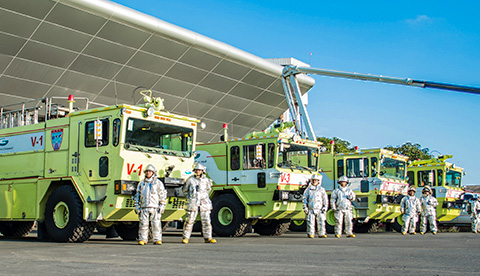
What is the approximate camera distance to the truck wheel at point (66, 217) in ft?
37.2

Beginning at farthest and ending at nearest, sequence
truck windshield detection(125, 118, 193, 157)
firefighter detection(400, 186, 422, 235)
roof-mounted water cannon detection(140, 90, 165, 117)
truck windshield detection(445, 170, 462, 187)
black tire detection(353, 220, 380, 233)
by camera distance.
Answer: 1. truck windshield detection(445, 170, 462, 187)
2. black tire detection(353, 220, 380, 233)
3. firefighter detection(400, 186, 422, 235)
4. roof-mounted water cannon detection(140, 90, 165, 117)
5. truck windshield detection(125, 118, 193, 157)

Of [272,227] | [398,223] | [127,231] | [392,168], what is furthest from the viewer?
[398,223]

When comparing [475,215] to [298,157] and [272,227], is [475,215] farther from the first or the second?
[298,157]

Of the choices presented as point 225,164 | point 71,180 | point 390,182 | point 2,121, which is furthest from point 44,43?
point 390,182

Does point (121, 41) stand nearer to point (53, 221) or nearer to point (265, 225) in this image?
point (265, 225)

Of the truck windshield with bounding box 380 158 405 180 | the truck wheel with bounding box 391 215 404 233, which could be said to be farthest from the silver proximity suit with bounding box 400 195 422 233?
the truck wheel with bounding box 391 215 404 233

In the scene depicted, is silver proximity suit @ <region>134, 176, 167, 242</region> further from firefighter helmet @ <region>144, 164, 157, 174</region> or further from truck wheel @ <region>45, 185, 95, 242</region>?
truck wheel @ <region>45, 185, 95, 242</region>

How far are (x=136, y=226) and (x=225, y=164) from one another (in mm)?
3625

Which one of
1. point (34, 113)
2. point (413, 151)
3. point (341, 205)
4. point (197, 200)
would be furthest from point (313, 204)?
point (413, 151)

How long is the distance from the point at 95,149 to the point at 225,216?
5.22 metres

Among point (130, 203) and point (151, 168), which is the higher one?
point (151, 168)

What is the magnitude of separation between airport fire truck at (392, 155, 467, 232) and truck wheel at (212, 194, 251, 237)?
32.9 feet

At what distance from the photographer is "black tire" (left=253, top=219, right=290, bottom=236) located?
1673cm

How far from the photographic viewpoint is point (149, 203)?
428 inches
